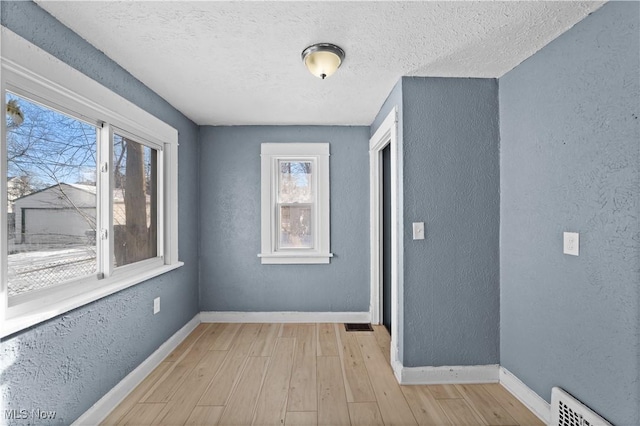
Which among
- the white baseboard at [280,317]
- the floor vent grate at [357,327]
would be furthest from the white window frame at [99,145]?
the floor vent grate at [357,327]

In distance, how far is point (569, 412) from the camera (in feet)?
5.43

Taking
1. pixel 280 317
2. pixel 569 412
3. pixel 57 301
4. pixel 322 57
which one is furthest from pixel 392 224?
pixel 57 301

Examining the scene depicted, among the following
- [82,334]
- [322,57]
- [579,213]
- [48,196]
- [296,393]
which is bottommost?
[296,393]

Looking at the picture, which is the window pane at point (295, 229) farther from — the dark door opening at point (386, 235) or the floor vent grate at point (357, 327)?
the floor vent grate at point (357, 327)

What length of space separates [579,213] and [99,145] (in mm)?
2942

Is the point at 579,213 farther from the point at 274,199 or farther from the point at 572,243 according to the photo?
the point at 274,199

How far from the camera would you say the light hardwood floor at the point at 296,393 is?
74.8 inches

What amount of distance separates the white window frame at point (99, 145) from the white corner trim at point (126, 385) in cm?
66

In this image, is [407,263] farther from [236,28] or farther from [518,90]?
[236,28]

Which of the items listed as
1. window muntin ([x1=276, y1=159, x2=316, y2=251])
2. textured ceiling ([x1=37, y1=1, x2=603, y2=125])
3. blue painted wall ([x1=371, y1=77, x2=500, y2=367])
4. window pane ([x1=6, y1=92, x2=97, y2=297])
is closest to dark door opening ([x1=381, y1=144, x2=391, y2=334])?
window muntin ([x1=276, y1=159, x2=316, y2=251])

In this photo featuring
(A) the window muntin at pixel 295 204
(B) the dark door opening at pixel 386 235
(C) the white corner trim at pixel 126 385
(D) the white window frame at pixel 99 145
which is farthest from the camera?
(A) the window muntin at pixel 295 204

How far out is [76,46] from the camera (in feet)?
5.62

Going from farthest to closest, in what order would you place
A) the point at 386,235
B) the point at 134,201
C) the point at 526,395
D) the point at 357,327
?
1. the point at 386,235
2. the point at 357,327
3. the point at 134,201
4. the point at 526,395

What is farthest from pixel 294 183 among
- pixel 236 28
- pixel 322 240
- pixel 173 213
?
pixel 236 28
